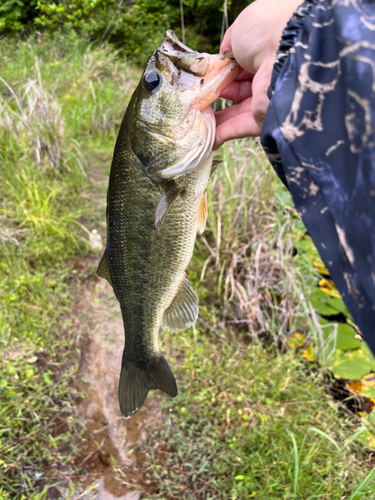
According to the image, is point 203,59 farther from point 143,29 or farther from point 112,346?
point 143,29

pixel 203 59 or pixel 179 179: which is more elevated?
pixel 203 59

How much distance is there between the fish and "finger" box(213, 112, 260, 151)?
154 mm

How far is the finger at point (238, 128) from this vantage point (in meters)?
1.44

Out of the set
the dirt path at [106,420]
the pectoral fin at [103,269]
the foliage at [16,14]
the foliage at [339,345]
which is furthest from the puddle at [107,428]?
the foliage at [16,14]

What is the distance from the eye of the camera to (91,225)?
362 centimetres

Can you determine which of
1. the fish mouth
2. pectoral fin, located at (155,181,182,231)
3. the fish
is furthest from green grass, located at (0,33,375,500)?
the fish mouth

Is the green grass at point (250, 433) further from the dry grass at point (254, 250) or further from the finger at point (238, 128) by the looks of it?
the finger at point (238, 128)

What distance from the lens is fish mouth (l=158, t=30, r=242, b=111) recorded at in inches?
48.6

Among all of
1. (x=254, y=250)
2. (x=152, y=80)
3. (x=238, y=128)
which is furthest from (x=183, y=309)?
(x=254, y=250)

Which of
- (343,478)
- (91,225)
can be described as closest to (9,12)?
(91,225)

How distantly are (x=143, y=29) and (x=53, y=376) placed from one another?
37.6ft

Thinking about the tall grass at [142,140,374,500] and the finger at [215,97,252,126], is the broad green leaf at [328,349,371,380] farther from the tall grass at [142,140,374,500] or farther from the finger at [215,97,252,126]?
the finger at [215,97,252,126]

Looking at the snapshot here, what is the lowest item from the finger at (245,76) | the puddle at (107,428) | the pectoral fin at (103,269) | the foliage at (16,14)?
the puddle at (107,428)

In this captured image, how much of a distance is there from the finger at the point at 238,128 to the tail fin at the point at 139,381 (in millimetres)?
1154
